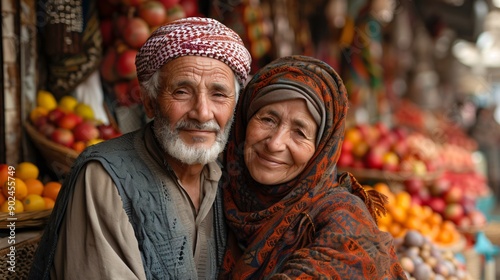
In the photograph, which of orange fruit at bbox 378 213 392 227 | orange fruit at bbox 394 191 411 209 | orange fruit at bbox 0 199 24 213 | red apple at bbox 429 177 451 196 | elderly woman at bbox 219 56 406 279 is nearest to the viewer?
elderly woman at bbox 219 56 406 279

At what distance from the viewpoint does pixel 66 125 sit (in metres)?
3.27

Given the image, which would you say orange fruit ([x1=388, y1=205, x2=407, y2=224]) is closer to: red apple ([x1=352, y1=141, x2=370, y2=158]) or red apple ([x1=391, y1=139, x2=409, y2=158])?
red apple ([x1=352, y1=141, x2=370, y2=158])

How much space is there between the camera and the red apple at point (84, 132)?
325cm

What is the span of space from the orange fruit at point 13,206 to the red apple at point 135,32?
1302mm

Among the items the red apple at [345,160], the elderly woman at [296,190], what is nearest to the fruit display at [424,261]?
the elderly woman at [296,190]

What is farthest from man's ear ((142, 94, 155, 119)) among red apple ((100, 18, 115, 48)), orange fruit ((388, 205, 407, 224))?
orange fruit ((388, 205, 407, 224))

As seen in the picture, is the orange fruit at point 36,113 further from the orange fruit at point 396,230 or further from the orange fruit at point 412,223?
the orange fruit at point 412,223

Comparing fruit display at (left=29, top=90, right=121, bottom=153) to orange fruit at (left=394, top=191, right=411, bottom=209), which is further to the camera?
orange fruit at (left=394, top=191, right=411, bottom=209)

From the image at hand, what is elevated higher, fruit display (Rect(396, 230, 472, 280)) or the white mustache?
the white mustache

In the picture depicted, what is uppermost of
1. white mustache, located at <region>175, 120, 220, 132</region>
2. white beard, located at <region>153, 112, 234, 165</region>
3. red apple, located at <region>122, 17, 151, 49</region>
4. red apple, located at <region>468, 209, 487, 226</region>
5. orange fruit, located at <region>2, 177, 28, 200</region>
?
red apple, located at <region>122, 17, 151, 49</region>

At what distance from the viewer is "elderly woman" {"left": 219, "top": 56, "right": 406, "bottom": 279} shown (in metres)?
2.09

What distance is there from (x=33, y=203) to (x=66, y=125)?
0.69m

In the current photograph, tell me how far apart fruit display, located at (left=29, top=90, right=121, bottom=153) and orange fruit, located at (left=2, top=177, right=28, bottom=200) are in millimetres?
515

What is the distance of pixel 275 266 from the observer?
2.16 m
